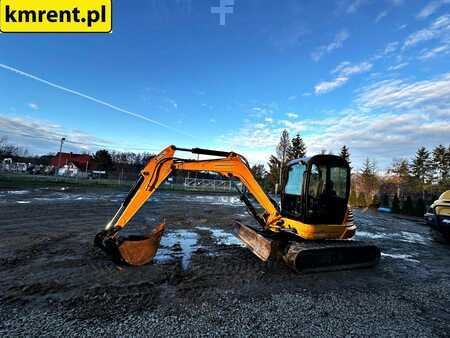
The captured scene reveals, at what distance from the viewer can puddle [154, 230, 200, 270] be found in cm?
521

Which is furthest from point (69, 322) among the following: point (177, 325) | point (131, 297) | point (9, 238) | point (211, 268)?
point (9, 238)

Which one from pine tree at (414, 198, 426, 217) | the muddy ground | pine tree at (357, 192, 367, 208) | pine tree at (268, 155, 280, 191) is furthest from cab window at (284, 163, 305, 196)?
pine tree at (268, 155, 280, 191)

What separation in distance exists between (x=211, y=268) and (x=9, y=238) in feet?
16.4

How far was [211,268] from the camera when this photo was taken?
483cm

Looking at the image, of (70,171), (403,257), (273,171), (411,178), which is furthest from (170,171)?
(70,171)

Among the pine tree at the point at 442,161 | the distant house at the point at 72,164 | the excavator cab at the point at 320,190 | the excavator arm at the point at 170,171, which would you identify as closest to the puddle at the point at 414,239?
the excavator cab at the point at 320,190

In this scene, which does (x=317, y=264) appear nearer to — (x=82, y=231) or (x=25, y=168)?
(x=82, y=231)

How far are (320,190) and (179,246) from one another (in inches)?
143

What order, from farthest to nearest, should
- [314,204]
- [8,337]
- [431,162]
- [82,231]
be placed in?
[431,162], [82,231], [314,204], [8,337]

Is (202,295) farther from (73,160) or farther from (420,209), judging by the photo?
(73,160)

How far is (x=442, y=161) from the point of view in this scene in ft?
124

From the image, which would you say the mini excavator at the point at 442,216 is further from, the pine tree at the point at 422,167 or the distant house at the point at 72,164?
the distant house at the point at 72,164

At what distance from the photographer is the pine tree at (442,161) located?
36.6 m

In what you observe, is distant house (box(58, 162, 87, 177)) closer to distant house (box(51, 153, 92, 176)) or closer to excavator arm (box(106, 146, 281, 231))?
distant house (box(51, 153, 92, 176))
